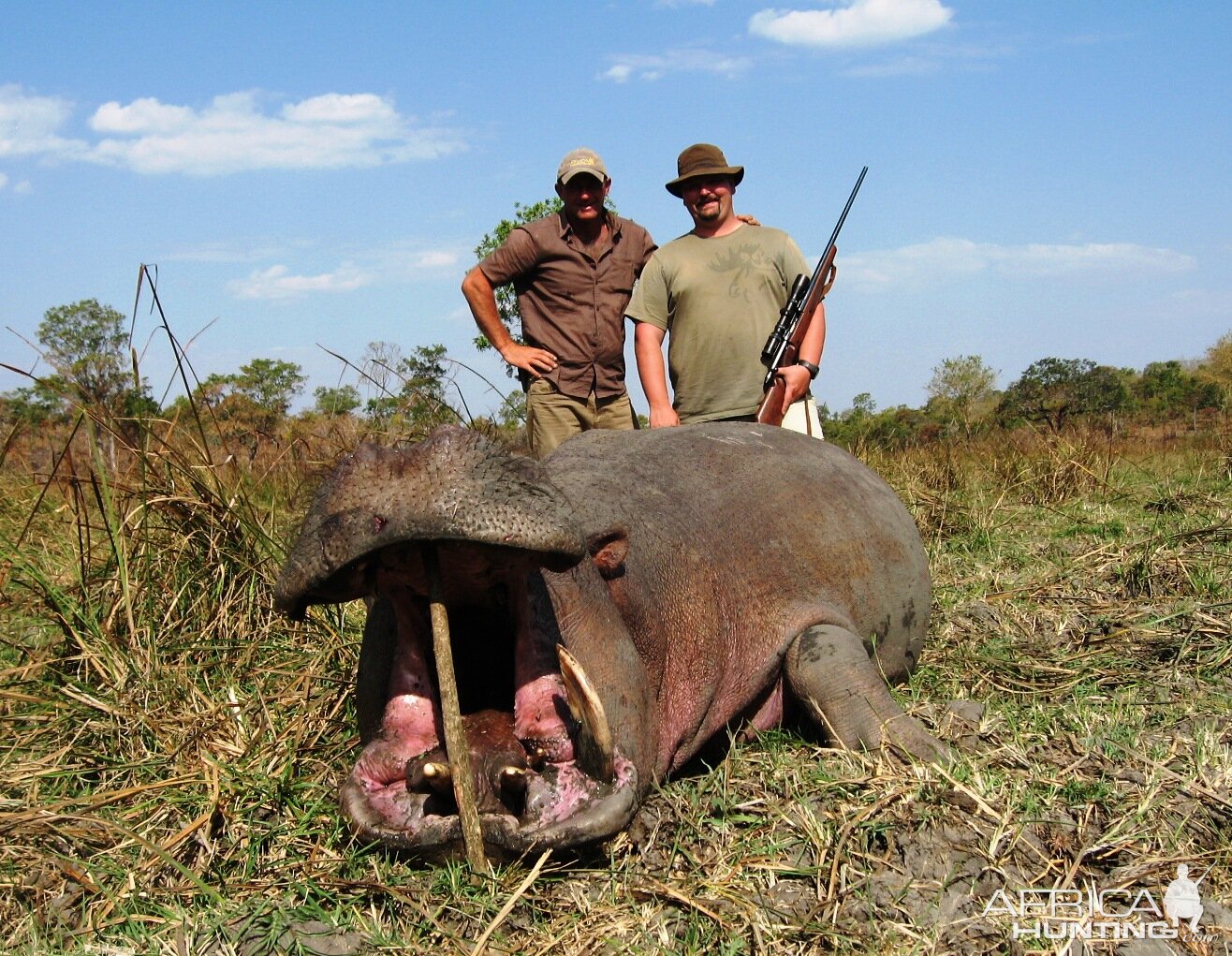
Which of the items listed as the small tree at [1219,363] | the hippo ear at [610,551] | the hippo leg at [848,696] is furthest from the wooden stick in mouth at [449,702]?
the small tree at [1219,363]

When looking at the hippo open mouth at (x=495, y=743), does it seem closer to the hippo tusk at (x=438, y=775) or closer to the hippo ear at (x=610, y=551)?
the hippo tusk at (x=438, y=775)

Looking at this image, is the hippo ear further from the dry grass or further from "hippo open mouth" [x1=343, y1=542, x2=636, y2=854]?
the dry grass

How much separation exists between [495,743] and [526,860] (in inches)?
10.7

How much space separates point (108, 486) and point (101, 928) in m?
2.02

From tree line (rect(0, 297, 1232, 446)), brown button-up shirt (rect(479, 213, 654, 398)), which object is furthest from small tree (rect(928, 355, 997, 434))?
brown button-up shirt (rect(479, 213, 654, 398))

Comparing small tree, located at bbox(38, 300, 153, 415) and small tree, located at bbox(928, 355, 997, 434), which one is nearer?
small tree, located at bbox(38, 300, 153, 415)

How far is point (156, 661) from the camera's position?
3.86 metres

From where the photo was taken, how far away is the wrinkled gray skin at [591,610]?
7.47ft

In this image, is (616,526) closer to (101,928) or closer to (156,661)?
(101,928)

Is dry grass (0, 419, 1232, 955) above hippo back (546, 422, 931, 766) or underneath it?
underneath

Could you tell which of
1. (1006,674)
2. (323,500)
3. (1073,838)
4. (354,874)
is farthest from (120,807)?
(1006,674)

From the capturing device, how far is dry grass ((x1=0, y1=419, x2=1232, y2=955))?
2.48 metres

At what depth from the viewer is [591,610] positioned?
2748mm

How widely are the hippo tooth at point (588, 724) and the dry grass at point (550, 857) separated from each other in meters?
0.28
